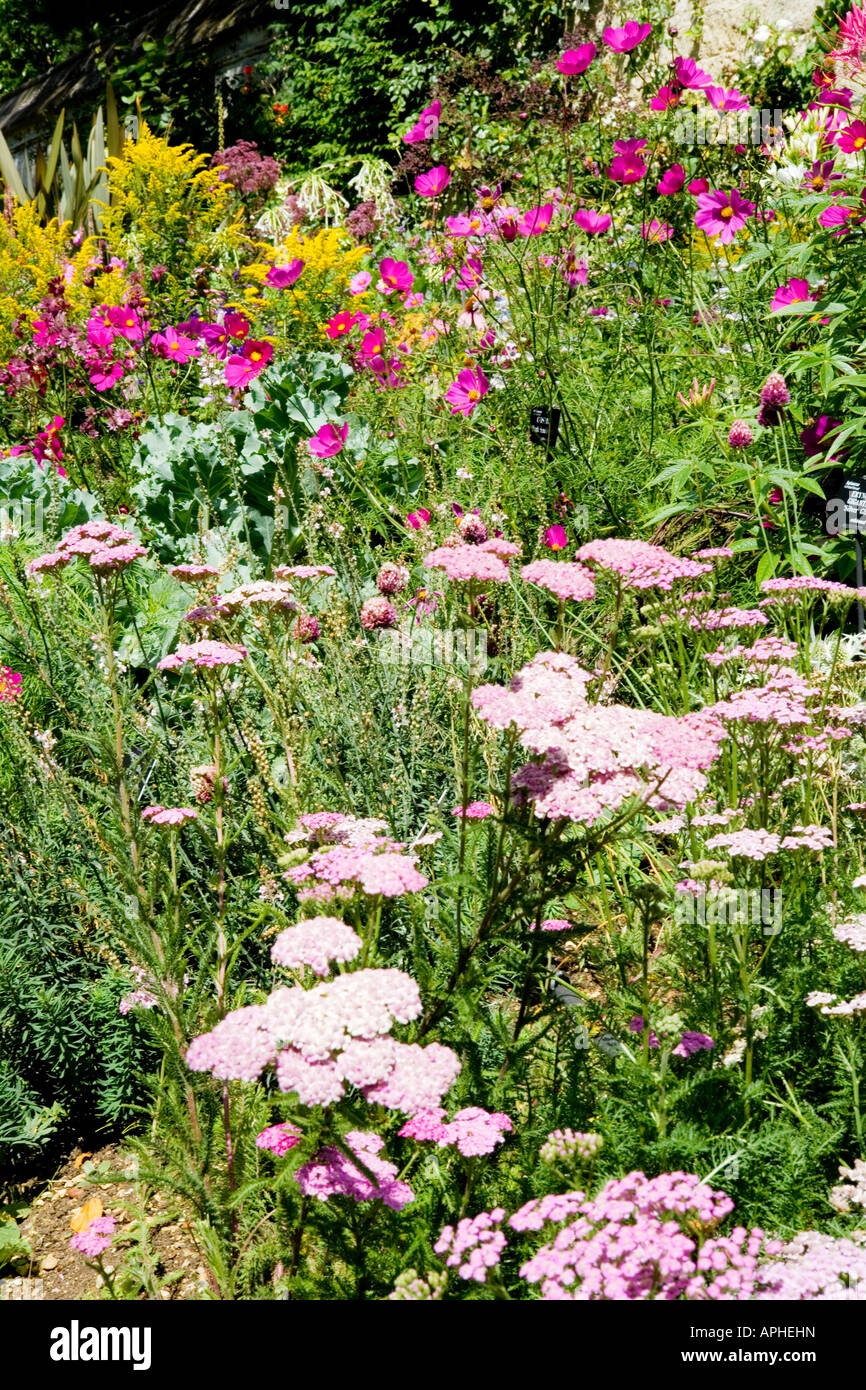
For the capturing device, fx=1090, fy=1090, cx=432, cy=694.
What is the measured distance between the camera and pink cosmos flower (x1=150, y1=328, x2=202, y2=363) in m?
4.23

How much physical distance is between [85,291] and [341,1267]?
14.3 ft

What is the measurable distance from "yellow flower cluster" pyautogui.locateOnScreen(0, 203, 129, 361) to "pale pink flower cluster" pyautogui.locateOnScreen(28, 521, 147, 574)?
2.89 m

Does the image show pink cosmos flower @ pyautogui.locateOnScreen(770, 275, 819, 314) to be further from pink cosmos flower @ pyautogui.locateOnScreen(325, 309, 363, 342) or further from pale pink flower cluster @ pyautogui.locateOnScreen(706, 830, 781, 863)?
pale pink flower cluster @ pyautogui.locateOnScreen(706, 830, 781, 863)

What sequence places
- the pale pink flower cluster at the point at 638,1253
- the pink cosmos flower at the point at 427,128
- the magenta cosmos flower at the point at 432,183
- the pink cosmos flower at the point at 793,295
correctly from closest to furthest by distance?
1. the pale pink flower cluster at the point at 638,1253
2. the pink cosmos flower at the point at 793,295
3. the magenta cosmos flower at the point at 432,183
4. the pink cosmos flower at the point at 427,128

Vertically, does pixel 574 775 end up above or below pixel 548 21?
below

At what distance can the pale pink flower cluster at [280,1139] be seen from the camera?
1426 millimetres

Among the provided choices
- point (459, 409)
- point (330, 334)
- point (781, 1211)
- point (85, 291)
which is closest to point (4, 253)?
point (85, 291)

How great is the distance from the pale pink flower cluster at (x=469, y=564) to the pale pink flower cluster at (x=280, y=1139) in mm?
783

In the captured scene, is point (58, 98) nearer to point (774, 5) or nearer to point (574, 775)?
point (774, 5)

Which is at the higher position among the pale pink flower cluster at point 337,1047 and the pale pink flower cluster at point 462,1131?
the pale pink flower cluster at point 337,1047

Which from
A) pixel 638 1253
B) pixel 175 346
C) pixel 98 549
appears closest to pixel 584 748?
pixel 638 1253

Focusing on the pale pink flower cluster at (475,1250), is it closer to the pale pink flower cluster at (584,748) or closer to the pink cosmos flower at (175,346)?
the pale pink flower cluster at (584,748)

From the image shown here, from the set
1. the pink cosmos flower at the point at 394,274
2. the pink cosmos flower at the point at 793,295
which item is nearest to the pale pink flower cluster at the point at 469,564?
the pink cosmos flower at the point at 793,295

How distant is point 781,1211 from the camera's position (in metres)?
1.50
